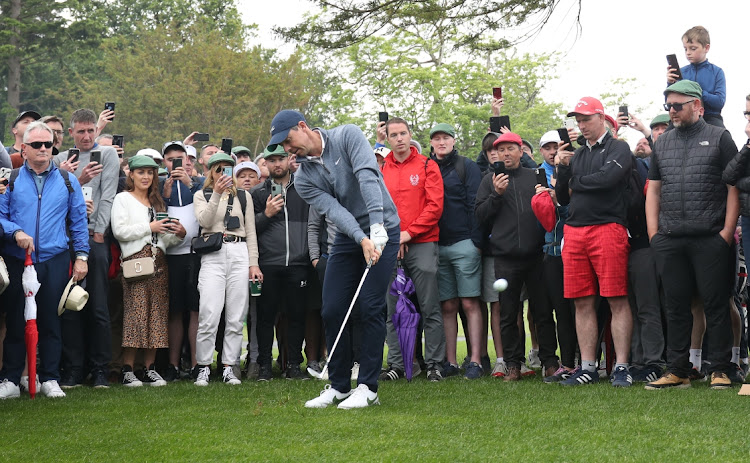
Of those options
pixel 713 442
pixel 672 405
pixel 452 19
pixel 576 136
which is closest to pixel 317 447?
pixel 713 442

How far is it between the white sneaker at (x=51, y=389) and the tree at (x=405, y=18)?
4.11 meters

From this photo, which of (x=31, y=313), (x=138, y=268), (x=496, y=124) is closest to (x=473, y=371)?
(x=496, y=124)

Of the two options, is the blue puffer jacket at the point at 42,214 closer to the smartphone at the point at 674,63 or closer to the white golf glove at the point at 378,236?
the white golf glove at the point at 378,236

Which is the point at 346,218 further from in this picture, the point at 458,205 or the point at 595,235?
the point at 458,205

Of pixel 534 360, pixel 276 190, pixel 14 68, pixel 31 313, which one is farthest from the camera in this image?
pixel 14 68

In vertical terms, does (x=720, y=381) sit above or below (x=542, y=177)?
below

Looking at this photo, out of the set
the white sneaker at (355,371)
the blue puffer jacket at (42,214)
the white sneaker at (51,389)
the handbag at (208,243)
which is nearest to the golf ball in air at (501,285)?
the white sneaker at (355,371)

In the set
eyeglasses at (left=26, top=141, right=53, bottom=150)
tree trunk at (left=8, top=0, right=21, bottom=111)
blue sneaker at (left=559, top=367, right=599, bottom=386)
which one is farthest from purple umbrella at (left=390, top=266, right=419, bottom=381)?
tree trunk at (left=8, top=0, right=21, bottom=111)

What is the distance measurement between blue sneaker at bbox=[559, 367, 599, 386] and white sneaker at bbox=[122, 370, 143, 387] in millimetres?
3959

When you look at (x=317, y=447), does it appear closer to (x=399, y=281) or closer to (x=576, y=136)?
(x=399, y=281)

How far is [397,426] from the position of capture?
589 cm

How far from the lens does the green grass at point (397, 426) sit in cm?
510

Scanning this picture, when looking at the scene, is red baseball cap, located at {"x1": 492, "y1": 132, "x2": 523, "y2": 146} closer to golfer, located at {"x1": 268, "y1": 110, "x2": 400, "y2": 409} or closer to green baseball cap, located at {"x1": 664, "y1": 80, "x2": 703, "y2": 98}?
green baseball cap, located at {"x1": 664, "y1": 80, "x2": 703, "y2": 98}

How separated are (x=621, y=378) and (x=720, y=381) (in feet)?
2.58
